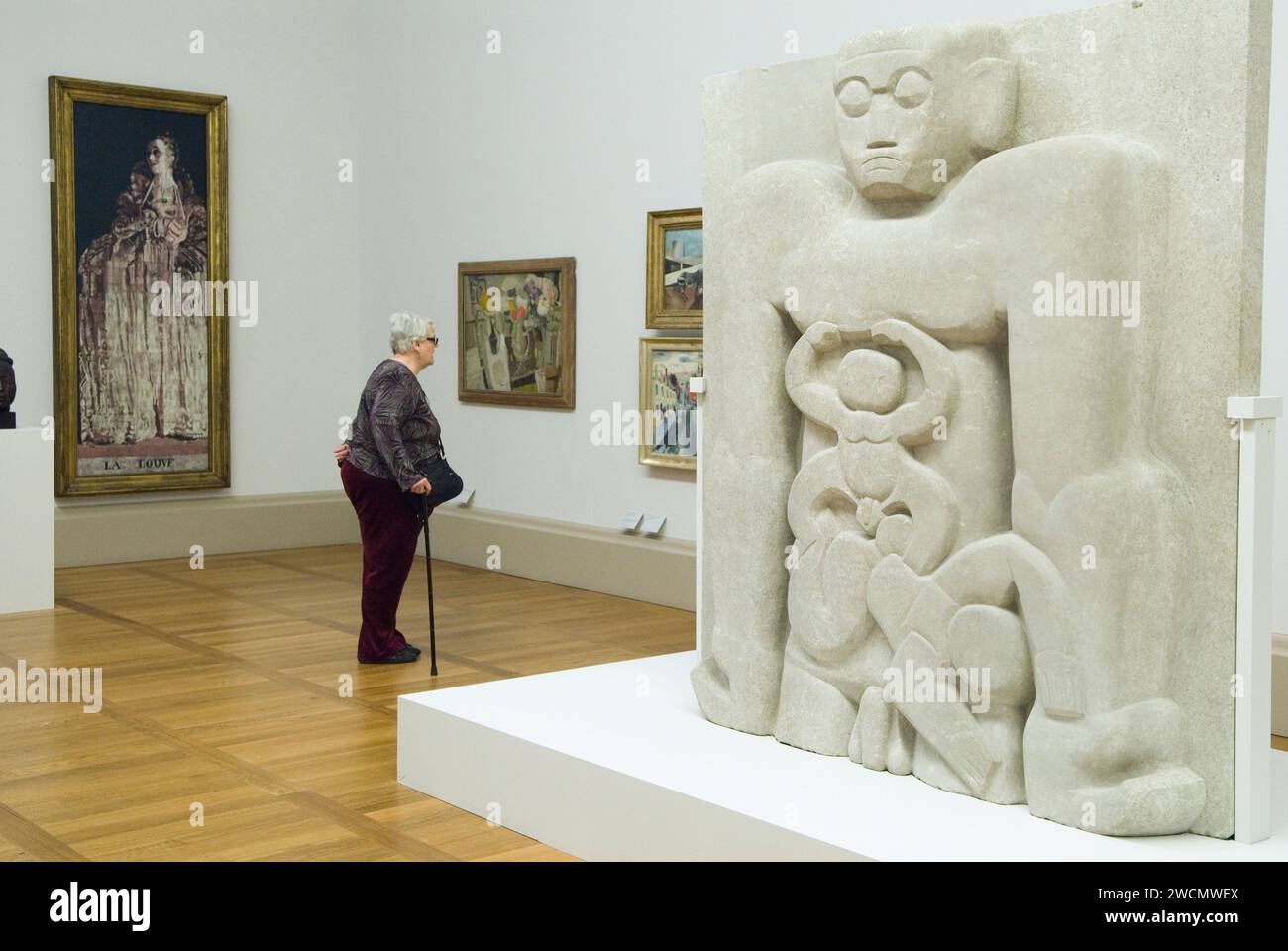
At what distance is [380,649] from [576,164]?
4.69 m

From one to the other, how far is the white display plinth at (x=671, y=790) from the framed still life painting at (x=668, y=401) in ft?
13.5

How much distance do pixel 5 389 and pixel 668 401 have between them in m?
4.71

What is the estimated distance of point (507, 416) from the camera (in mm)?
12570

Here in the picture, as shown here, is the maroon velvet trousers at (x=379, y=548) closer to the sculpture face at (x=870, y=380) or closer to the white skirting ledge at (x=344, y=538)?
the white skirting ledge at (x=344, y=538)

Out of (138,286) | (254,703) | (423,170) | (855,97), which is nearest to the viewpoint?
(855,97)

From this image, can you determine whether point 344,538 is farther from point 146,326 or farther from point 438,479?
point 438,479

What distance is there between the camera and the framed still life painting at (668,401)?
1065 cm

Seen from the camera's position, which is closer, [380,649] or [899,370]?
[899,370]

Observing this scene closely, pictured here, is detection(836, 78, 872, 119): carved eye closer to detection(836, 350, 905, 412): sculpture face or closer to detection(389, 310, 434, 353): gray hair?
detection(836, 350, 905, 412): sculpture face

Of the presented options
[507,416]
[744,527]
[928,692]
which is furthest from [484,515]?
[928,692]

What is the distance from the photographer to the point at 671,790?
502 centimetres

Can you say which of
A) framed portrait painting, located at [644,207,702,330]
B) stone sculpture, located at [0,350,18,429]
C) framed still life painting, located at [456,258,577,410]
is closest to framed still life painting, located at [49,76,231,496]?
stone sculpture, located at [0,350,18,429]

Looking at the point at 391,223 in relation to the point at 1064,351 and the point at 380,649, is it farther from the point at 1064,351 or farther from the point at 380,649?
the point at 1064,351

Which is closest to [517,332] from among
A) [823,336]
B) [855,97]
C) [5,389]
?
[5,389]
